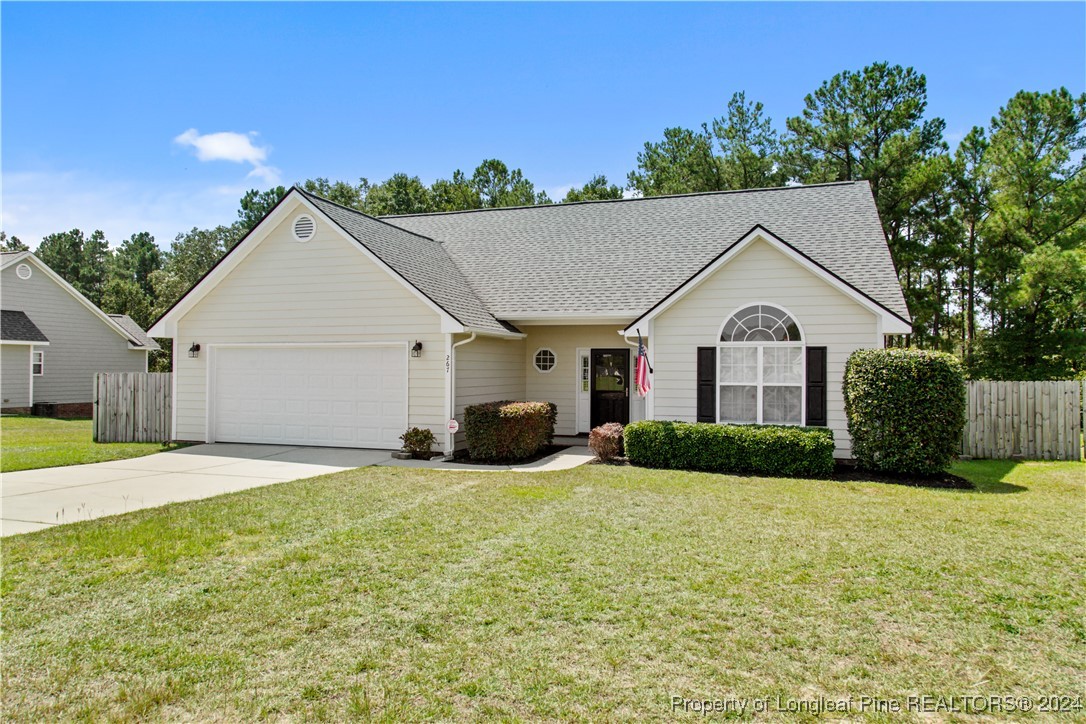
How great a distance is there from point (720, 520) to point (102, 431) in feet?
49.3

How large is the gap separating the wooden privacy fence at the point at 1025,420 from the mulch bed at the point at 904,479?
3244mm

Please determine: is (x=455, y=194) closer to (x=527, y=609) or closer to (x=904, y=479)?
(x=904, y=479)

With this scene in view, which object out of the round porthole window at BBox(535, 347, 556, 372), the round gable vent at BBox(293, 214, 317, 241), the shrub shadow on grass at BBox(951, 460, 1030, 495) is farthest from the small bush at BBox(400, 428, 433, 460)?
the shrub shadow on grass at BBox(951, 460, 1030, 495)

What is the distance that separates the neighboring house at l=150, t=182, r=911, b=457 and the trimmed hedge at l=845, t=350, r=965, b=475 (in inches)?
36.1

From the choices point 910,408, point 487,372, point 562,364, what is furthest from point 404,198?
point 910,408

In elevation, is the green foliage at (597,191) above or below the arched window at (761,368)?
above

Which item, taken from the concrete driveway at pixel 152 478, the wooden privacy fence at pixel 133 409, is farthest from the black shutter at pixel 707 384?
the wooden privacy fence at pixel 133 409

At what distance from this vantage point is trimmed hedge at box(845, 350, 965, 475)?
10086mm

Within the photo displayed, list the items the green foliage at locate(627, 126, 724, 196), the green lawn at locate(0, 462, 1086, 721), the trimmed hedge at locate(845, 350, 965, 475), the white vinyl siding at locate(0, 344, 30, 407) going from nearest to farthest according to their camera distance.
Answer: the green lawn at locate(0, 462, 1086, 721) → the trimmed hedge at locate(845, 350, 965, 475) → the white vinyl siding at locate(0, 344, 30, 407) → the green foliage at locate(627, 126, 724, 196)

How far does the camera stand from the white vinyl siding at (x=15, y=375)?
23984 millimetres

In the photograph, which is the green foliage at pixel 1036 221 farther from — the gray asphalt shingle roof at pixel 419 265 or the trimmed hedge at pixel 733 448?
the gray asphalt shingle roof at pixel 419 265

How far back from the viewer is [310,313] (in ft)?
45.3

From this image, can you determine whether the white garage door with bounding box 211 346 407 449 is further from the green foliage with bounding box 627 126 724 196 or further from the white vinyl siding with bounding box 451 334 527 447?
the green foliage with bounding box 627 126 724 196

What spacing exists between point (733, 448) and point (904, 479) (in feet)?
8.77
